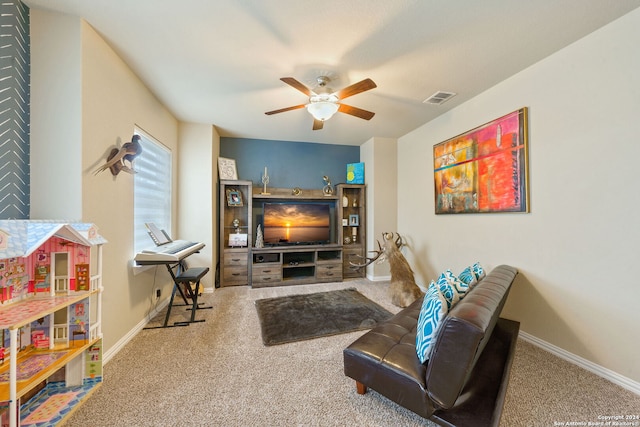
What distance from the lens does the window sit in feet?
8.36

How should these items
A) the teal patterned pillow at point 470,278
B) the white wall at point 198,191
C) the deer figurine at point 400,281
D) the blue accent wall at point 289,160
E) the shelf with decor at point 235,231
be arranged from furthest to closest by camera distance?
the blue accent wall at point 289,160 < the shelf with decor at point 235,231 < the white wall at point 198,191 < the deer figurine at point 400,281 < the teal patterned pillow at point 470,278

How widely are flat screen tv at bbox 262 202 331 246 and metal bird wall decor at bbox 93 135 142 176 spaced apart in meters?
2.22

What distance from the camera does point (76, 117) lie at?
1.67 metres

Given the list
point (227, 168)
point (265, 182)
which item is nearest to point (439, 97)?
point (265, 182)

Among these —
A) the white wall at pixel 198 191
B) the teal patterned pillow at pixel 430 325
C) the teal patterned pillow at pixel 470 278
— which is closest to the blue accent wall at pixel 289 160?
the white wall at pixel 198 191

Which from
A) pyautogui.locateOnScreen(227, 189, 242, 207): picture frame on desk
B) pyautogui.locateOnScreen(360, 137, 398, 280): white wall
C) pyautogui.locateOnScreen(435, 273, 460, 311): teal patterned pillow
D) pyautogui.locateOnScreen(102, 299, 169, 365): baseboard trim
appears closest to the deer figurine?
pyautogui.locateOnScreen(360, 137, 398, 280): white wall

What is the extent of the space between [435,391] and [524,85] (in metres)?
2.80

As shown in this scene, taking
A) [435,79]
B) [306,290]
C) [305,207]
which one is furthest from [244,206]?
[435,79]

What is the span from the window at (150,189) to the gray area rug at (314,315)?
1.65 metres

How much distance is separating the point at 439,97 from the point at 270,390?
135 inches

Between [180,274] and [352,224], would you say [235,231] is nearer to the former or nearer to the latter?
[180,274]

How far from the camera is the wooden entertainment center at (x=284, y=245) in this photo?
3.95 m

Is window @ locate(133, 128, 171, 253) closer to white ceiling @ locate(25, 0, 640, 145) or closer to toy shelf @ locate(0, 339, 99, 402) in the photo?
white ceiling @ locate(25, 0, 640, 145)

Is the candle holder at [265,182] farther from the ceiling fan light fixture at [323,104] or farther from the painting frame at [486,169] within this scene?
the painting frame at [486,169]
